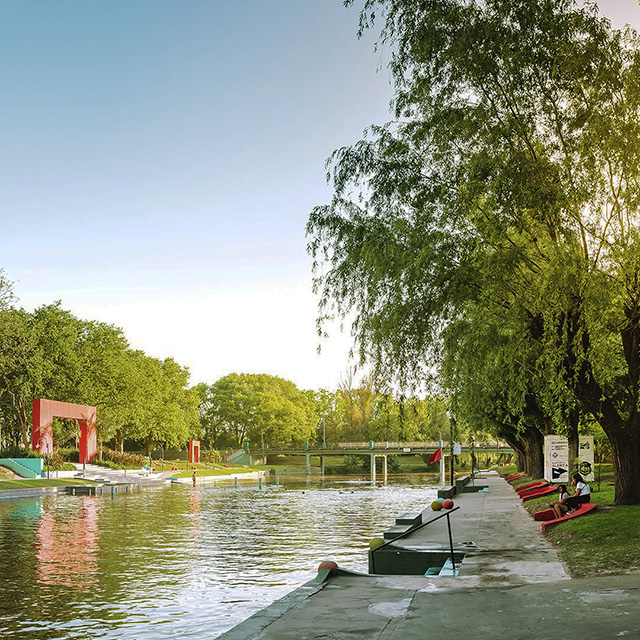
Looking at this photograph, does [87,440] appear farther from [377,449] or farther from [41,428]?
[377,449]

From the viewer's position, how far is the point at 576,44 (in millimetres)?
12977

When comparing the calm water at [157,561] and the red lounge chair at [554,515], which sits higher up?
the red lounge chair at [554,515]

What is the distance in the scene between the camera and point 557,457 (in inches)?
970

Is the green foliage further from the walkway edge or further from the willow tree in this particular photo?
the walkway edge

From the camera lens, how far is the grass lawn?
37.7ft

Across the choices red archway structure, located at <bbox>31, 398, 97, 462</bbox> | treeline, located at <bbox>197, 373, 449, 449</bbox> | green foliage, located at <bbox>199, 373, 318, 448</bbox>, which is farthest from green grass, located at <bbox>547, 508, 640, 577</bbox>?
green foliage, located at <bbox>199, 373, 318, 448</bbox>

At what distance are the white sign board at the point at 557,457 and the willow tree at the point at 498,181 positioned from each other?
33.6 feet

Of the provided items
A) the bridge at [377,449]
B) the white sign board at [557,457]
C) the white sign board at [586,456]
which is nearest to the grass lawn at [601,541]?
the white sign board at [557,457]

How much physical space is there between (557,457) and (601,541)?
11.4 m

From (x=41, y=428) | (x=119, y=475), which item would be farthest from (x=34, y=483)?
(x=119, y=475)

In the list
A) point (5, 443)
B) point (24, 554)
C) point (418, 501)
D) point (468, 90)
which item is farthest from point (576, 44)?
point (5, 443)

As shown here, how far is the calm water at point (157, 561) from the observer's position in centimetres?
1138

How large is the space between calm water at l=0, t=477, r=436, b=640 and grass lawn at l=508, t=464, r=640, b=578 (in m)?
4.42

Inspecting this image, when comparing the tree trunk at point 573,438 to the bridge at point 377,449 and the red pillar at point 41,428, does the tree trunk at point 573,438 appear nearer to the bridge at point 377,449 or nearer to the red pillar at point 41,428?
the red pillar at point 41,428
